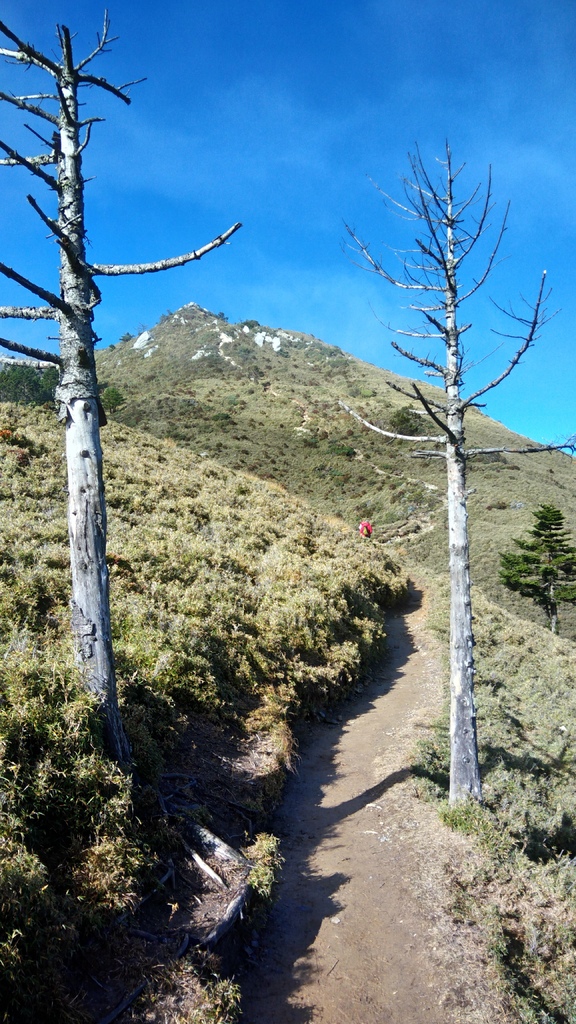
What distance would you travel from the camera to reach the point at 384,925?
5504mm

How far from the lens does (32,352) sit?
486 cm

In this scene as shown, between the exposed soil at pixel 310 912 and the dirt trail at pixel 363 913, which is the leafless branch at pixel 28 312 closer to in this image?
the exposed soil at pixel 310 912

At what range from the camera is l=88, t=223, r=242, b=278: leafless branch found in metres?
4.58

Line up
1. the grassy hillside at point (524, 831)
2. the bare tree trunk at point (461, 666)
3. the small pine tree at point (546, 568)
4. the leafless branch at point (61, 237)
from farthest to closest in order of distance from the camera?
1. the small pine tree at point (546, 568)
2. the bare tree trunk at point (461, 666)
3. the grassy hillside at point (524, 831)
4. the leafless branch at point (61, 237)

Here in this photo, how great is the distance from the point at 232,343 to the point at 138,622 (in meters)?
106

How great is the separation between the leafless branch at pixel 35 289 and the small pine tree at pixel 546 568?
3251 cm

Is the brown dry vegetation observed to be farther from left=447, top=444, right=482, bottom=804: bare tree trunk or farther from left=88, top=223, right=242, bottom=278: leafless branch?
left=88, top=223, right=242, bottom=278: leafless branch

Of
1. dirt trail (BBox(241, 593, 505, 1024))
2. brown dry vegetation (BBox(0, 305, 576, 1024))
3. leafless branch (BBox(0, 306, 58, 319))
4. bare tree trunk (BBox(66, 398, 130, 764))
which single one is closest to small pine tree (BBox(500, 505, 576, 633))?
brown dry vegetation (BBox(0, 305, 576, 1024))

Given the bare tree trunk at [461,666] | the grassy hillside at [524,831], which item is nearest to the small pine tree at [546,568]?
the grassy hillside at [524,831]

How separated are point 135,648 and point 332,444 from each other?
2029 inches

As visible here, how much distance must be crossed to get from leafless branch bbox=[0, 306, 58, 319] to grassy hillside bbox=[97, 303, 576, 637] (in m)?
12.6

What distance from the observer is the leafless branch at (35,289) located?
4.11m

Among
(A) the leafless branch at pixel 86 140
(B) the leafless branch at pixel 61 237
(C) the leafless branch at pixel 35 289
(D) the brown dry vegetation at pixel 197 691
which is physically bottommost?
Answer: (D) the brown dry vegetation at pixel 197 691

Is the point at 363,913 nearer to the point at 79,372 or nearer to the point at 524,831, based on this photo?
the point at 524,831
